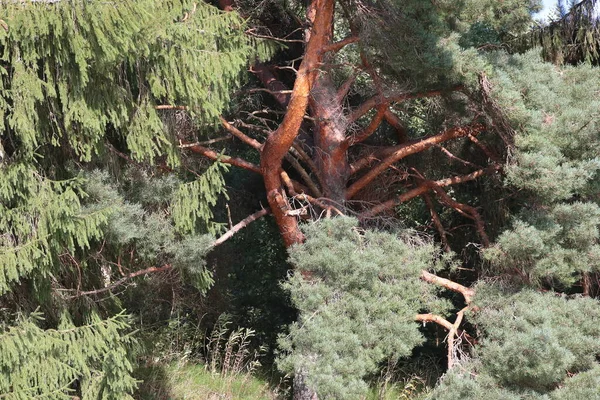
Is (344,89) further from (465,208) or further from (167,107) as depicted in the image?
(167,107)

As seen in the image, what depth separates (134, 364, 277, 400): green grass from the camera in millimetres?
7906

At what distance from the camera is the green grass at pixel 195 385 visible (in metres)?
7.91

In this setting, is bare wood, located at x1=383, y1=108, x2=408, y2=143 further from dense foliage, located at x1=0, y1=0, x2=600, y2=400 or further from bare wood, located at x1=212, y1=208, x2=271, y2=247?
bare wood, located at x1=212, y1=208, x2=271, y2=247

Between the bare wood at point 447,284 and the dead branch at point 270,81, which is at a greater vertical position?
the dead branch at point 270,81

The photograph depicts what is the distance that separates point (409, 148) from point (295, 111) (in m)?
1.42

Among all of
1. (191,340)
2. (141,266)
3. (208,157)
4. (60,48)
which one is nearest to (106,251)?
(141,266)

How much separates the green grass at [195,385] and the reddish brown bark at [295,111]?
2121 mm

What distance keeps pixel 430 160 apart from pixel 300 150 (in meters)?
1.64

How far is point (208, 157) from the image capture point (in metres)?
7.68

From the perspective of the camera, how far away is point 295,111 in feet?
22.1

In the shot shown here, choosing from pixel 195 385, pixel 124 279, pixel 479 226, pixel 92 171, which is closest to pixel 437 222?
pixel 479 226

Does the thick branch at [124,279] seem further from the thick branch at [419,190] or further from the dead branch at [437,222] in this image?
the dead branch at [437,222]

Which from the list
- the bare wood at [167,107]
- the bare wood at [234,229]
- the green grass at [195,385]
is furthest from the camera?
the green grass at [195,385]

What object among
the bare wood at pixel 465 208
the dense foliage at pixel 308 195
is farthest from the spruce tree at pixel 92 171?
the bare wood at pixel 465 208
